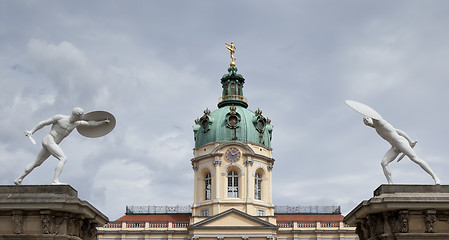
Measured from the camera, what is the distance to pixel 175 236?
67688 mm

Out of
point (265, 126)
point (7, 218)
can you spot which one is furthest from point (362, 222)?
point (265, 126)

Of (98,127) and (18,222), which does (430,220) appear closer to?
(98,127)

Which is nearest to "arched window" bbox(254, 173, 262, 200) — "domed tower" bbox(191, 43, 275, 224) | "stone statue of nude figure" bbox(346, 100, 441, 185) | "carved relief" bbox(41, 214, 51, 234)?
"domed tower" bbox(191, 43, 275, 224)

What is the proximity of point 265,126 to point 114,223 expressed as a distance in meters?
20.0

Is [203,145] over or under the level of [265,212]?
over

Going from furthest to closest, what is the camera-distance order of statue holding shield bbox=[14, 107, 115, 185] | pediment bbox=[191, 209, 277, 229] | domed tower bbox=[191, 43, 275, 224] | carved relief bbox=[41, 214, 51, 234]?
domed tower bbox=[191, 43, 275, 224]
pediment bbox=[191, 209, 277, 229]
statue holding shield bbox=[14, 107, 115, 185]
carved relief bbox=[41, 214, 51, 234]

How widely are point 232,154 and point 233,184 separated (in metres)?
3.48

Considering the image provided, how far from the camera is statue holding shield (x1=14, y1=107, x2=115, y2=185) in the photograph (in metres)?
20.4

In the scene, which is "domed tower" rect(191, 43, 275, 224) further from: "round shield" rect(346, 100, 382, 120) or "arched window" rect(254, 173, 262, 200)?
"round shield" rect(346, 100, 382, 120)

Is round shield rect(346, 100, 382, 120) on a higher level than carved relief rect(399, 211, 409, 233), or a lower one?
higher

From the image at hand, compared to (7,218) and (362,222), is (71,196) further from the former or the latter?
(362,222)

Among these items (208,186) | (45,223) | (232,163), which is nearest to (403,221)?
(45,223)

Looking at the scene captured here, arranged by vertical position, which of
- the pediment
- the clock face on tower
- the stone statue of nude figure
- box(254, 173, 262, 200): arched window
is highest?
the clock face on tower

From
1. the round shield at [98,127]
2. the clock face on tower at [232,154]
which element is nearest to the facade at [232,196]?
the clock face on tower at [232,154]
